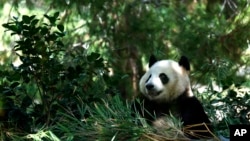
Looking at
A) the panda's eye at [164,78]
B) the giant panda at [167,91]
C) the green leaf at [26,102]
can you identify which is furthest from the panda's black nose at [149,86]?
the green leaf at [26,102]

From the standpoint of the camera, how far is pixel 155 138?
12.8ft

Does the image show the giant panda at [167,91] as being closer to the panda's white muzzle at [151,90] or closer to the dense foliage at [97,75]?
the panda's white muzzle at [151,90]

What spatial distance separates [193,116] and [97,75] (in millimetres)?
930

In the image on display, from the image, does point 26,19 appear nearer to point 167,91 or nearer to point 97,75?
point 97,75

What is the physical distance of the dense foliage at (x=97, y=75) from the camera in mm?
4180

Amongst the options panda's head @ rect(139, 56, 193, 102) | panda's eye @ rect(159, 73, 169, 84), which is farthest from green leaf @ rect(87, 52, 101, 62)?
panda's eye @ rect(159, 73, 169, 84)

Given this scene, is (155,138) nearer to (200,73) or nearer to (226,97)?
(226,97)

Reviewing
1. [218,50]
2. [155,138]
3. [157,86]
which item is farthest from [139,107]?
[218,50]

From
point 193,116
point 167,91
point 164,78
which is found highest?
point 164,78

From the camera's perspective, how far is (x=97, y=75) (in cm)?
503

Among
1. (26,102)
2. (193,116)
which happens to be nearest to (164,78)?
(193,116)

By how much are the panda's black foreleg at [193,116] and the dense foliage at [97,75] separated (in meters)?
0.11

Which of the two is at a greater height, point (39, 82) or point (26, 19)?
point (26, 19)

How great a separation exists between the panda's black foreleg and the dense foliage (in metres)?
0.11
